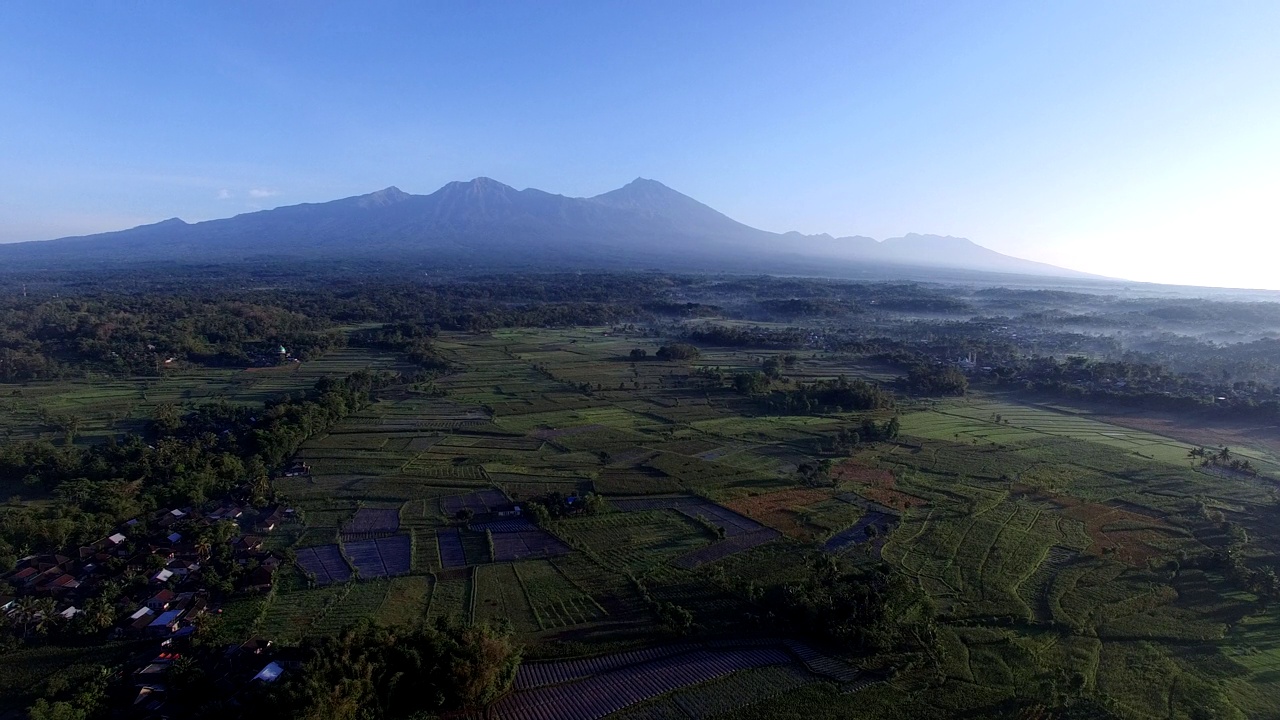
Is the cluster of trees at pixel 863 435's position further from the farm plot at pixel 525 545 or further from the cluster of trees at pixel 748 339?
the cluster of trees at pixel 748 339

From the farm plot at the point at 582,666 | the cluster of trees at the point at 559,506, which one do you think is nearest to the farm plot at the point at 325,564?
the cluster of trees at the point at 559,506

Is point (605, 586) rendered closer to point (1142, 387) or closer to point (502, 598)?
point (502, 598)

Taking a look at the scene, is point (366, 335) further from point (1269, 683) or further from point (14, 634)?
point (1269, 683)

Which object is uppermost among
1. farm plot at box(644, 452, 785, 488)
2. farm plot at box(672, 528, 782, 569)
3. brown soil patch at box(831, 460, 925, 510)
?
brown soil patch at box(831, 460, 925, 510)

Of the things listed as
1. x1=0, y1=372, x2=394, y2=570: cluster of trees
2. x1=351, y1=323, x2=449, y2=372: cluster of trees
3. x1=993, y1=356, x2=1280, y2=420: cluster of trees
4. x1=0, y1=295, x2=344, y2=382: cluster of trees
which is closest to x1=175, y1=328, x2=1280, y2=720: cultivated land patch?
x1=0, y1=372, x2=394, y2=570: cluster of trees

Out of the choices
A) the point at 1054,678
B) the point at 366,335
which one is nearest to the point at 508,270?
the point at 366,335

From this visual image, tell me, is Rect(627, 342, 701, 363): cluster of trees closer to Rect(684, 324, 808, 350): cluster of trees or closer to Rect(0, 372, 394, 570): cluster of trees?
Rect(684, 324, 808, 350): cluster of trees

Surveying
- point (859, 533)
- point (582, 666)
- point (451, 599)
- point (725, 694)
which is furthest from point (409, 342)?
point (725, 694)
